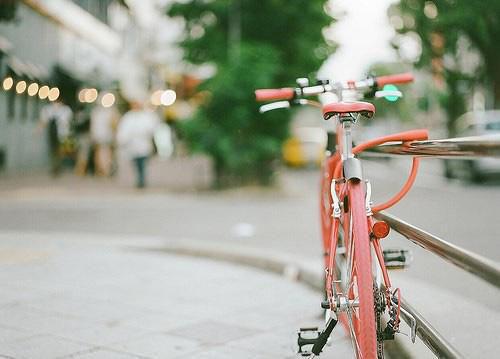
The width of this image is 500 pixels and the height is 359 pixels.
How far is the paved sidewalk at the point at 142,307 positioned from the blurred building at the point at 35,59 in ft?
34.3

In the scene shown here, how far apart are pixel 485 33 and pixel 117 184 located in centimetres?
1079

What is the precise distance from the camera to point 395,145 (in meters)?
3.61

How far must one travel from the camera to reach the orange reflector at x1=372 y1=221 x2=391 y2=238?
3.24 meters

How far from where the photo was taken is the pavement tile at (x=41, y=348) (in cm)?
421

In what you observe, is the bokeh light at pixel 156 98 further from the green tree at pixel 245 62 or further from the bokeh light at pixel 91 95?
the green tree at pixel 245 62

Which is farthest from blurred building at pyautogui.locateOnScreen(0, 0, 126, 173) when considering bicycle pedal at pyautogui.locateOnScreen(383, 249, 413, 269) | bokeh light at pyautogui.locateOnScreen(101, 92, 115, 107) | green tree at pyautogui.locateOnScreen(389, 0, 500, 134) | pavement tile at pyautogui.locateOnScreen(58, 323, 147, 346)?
bicycle pedal at pyautogui.locateOnScreen(383, 249, 413, 269)

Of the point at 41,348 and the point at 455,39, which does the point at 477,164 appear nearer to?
the point at 455,39

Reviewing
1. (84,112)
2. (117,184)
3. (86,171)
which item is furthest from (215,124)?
(84,112)

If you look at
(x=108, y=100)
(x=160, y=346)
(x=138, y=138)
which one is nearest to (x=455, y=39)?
A: (x=138, y=138)

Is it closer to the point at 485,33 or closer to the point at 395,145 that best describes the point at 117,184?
the point at 485,33

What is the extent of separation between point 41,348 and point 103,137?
1816 cm

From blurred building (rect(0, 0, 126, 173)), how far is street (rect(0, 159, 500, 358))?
4242 mm

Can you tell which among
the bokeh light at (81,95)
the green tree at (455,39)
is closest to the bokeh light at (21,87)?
the bokeh light at (81,95)

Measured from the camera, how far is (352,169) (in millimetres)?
3352
